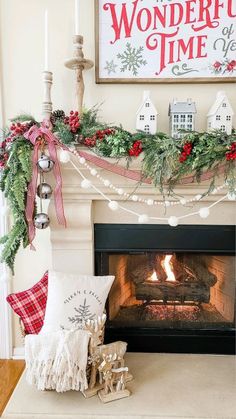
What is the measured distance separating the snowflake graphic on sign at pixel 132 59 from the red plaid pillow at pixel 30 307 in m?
1.24

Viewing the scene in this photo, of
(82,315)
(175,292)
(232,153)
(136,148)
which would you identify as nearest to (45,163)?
(136,148)

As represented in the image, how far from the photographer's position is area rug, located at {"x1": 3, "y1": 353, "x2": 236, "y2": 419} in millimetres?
1632

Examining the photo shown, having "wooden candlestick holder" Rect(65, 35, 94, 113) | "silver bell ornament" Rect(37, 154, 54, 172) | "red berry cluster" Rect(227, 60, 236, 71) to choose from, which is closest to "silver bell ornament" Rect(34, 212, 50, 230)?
"silver bell ornament" Rect(37, 154, 54, 172)

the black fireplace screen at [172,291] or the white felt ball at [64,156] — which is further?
the black fireplace screen at [172,291]

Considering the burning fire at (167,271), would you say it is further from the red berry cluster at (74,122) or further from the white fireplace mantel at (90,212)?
the red berry cluster at (74,122)

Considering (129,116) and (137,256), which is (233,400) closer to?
(137,256)

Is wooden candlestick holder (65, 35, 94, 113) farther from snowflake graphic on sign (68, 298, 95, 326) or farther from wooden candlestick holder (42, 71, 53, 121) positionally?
snowflake graphic on sign (68, 298, 95, 326)

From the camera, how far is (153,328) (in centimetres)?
214

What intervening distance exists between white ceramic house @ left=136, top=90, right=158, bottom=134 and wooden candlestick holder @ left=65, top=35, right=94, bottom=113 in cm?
30

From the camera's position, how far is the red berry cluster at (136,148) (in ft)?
5.61

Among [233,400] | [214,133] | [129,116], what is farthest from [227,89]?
[233,400]

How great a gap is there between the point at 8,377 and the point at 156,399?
82 centimetres

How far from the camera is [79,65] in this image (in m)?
1.82

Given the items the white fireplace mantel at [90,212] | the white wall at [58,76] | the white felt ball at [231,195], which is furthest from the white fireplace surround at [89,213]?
the white wall at [58,76]
